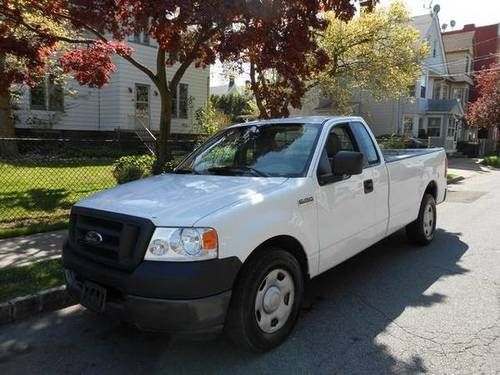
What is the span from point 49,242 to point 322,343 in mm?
4298

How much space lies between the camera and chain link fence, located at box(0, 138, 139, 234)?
8234 millimetres

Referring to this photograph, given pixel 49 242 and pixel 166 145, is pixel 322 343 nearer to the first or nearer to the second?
pixel 49 242

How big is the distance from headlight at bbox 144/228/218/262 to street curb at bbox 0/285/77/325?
1537 millimetres

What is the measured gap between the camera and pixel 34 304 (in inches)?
179

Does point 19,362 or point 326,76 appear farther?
point 326,76

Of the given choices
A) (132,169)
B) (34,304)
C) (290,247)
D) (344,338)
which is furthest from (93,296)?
(132,169)

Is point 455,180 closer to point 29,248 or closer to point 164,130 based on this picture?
point 164,130

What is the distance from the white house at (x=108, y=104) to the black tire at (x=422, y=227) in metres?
15.8

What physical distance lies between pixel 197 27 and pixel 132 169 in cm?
334

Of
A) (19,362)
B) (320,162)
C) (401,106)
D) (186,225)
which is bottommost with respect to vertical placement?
(19,362)

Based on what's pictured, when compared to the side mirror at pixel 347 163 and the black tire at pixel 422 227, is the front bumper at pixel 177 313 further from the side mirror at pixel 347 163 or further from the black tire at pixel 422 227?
the black tire at pixel 422 227

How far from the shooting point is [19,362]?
3691 mm

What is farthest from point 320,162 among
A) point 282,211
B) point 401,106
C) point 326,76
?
point 401,106

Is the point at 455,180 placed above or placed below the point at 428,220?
below
